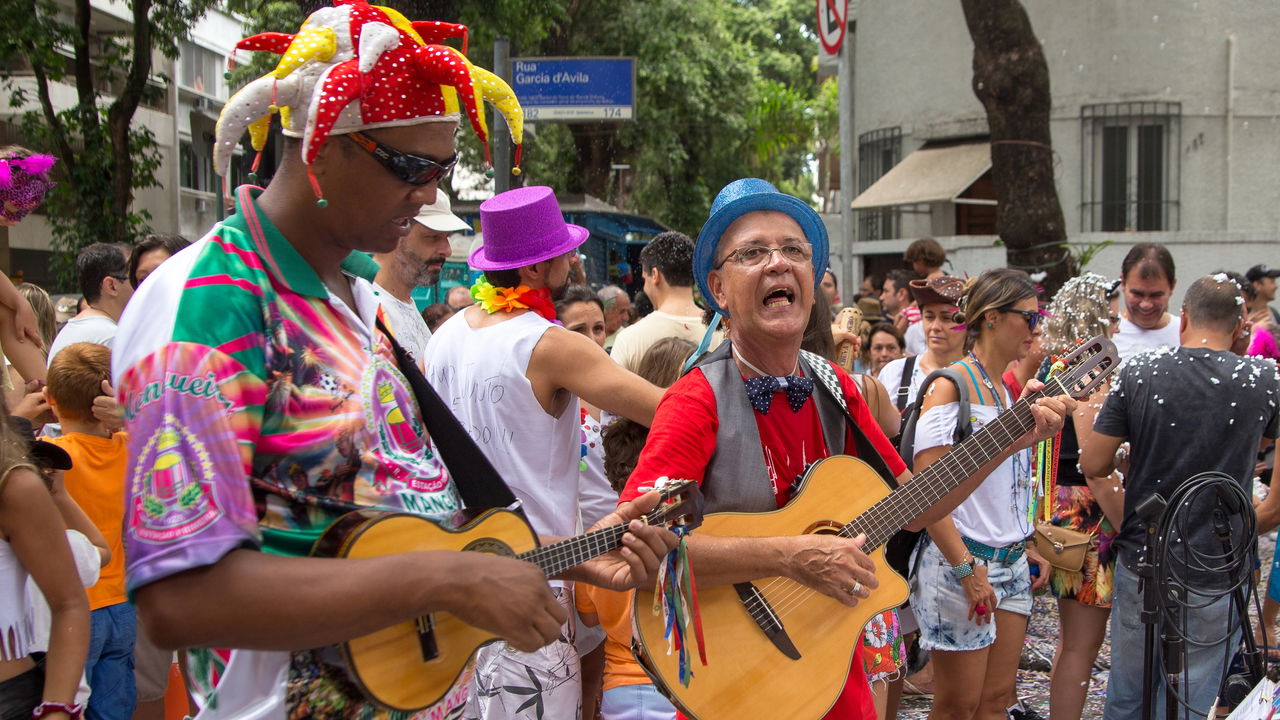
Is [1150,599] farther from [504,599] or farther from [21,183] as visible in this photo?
[21,183]

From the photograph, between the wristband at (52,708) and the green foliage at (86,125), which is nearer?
the wristband at (52,708)

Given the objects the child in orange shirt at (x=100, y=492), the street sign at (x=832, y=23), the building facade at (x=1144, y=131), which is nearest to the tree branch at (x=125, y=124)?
the street sign at (x=832, y=23)

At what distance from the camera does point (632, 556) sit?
2.40m

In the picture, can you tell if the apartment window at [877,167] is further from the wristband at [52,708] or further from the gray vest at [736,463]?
the wristband at [52,708]

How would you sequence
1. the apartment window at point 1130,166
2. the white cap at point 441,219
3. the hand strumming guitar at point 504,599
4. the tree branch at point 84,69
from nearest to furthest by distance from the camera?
the hand strumming guitar at point 504,599, the white cap at point 441,219, the tree branch at point 84,69, the apartment window at point 1130,166

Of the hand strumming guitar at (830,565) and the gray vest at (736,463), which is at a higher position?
the gray vest at (736,463)

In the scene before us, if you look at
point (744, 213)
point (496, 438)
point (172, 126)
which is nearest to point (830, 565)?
point (744, 213)

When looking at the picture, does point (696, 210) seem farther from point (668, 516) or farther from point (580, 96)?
point (668, 516)

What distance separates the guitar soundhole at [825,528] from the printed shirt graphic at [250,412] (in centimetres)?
133

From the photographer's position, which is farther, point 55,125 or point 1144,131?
point 1144,131

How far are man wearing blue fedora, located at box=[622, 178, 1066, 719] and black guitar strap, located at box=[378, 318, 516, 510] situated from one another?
2.23 feet

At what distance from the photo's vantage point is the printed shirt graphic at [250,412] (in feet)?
5.31

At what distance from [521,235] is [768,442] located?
144 cm

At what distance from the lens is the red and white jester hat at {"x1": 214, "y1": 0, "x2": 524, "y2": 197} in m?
1.87
